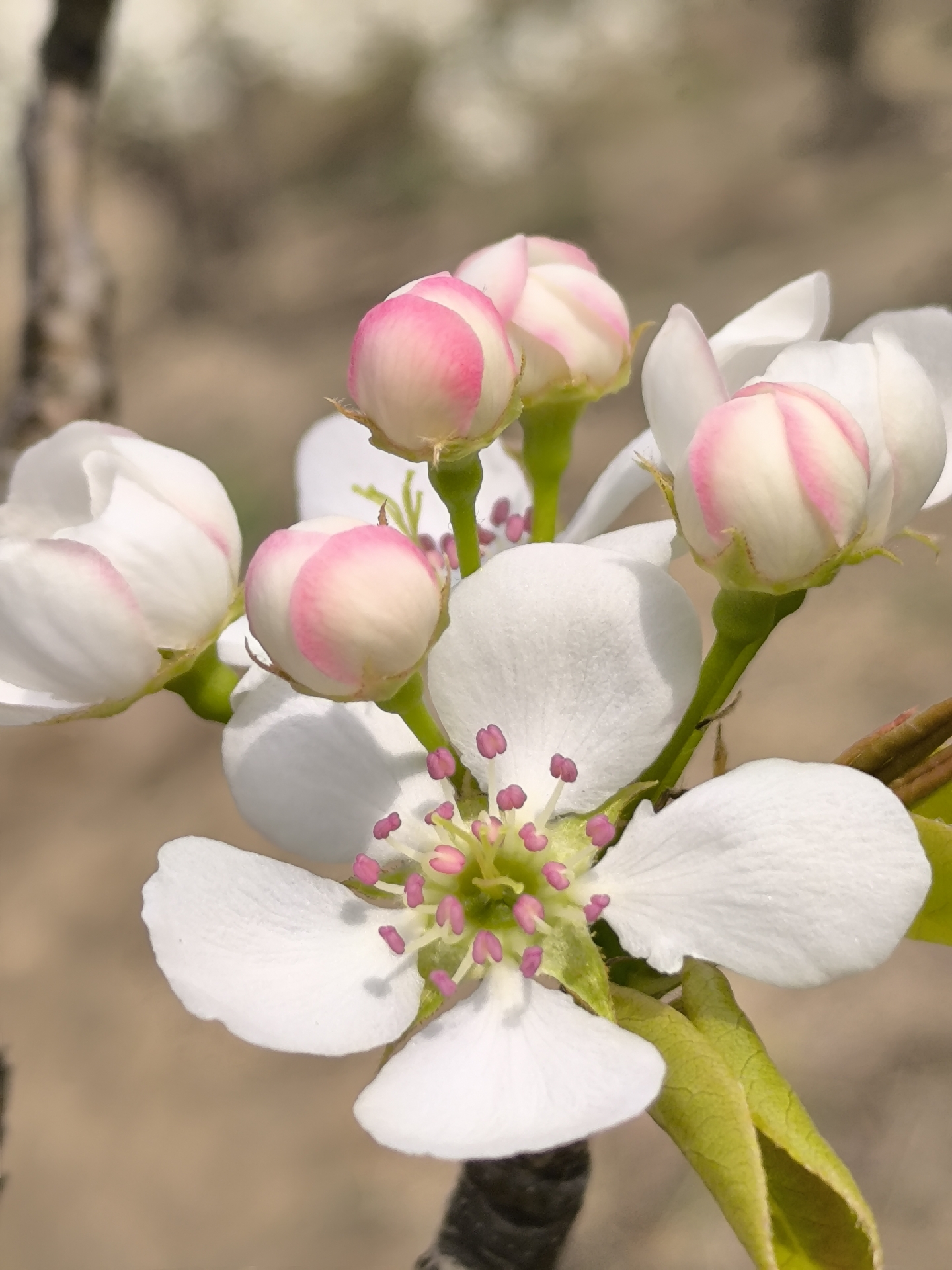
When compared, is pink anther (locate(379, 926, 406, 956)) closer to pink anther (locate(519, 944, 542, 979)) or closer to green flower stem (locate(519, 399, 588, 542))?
pink anther (locate(519, 944, 542, 979))

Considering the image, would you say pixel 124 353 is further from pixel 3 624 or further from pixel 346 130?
A: pixel 3 624

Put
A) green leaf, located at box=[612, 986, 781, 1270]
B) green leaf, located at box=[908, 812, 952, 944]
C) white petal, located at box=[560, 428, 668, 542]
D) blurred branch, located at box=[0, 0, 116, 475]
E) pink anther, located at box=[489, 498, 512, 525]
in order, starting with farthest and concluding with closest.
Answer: blurred branch, located at box=[0, 0, 116, 475], pink anther, located at box=[489, 498, 512, 525], white petal, located at box=[560, 428, 668, 542], green leaf, located at box=[908, 812, 952, 944], green leaf, located at box=[612, 986, 781, 1270]

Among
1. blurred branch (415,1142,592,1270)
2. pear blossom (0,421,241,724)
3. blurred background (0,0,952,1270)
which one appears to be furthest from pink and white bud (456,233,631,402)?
blurred background (0,0,952,1270)

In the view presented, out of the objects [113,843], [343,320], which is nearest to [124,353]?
[343,320]

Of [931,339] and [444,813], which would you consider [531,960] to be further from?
[931,339]

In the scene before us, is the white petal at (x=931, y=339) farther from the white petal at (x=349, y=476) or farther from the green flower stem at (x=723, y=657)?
the white petal at (x=349, y=476)

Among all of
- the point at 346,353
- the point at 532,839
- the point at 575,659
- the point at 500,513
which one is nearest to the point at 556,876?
the point at 532,839
